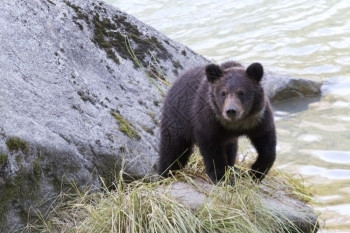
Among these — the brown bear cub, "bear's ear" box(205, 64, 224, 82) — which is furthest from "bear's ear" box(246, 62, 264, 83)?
"bear's ear" box(205, 64, 224, 82)

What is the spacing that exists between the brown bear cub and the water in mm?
1160

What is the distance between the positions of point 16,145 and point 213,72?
167cm

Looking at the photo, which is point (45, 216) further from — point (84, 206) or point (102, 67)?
point (102, 67)

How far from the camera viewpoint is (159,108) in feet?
21.8

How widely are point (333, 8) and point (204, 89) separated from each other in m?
8.72

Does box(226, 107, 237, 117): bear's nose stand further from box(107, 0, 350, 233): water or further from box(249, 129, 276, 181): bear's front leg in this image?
box(107, 0, 350, 233): water

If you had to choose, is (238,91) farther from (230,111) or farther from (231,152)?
(231,152)

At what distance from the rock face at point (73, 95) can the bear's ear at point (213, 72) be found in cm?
97

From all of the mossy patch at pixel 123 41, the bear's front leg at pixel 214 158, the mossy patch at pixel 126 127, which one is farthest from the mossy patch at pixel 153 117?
the bear's front leg at pixel 214 158

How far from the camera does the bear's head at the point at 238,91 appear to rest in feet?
17.6

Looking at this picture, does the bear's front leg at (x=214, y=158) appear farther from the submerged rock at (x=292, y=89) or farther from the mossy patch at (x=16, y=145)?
the submerged rock at (x=292, y=89)

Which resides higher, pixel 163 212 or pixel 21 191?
pixel 21 191

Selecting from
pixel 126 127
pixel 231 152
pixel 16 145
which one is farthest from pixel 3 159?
pixel 231 152

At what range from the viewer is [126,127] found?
6.00m
